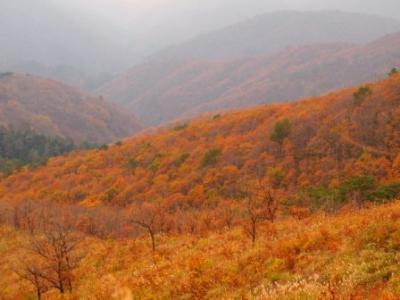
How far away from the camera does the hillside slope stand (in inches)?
2410

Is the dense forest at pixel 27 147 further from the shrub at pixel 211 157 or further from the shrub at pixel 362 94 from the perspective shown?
the shrub at pixel 362 94

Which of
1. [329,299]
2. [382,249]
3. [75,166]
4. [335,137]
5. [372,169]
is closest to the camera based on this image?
[329,299]

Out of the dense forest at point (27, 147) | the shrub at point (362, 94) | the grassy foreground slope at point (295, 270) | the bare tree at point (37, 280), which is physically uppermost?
the grassy foreground slope at point (295, 270)

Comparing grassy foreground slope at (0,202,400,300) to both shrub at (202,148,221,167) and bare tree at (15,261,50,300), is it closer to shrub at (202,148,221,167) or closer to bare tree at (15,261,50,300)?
bare tree at (15,261,50,300)

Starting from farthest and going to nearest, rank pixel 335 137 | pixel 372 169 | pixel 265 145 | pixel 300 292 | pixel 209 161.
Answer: pixel 209 161 < pixel 265 145 < pixel 335 137 < pixel 372 169 < pixel 300 292

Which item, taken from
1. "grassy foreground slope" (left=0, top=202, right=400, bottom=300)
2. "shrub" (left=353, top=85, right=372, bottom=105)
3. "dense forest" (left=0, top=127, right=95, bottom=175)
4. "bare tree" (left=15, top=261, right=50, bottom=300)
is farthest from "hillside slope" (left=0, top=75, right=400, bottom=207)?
"dense forest" (left=0, top=127, right=95, bottom=175)

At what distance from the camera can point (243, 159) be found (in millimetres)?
78062

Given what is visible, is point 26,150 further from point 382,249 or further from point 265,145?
point 382,249

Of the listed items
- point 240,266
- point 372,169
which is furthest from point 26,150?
point 240,266

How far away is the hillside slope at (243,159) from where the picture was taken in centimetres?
6122

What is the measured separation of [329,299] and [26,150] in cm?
16140

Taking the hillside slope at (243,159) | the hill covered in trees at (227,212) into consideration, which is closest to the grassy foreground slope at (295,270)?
the hill covered in trees at (227,212)

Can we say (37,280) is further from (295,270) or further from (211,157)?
(211,157)

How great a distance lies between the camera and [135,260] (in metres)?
29.1
